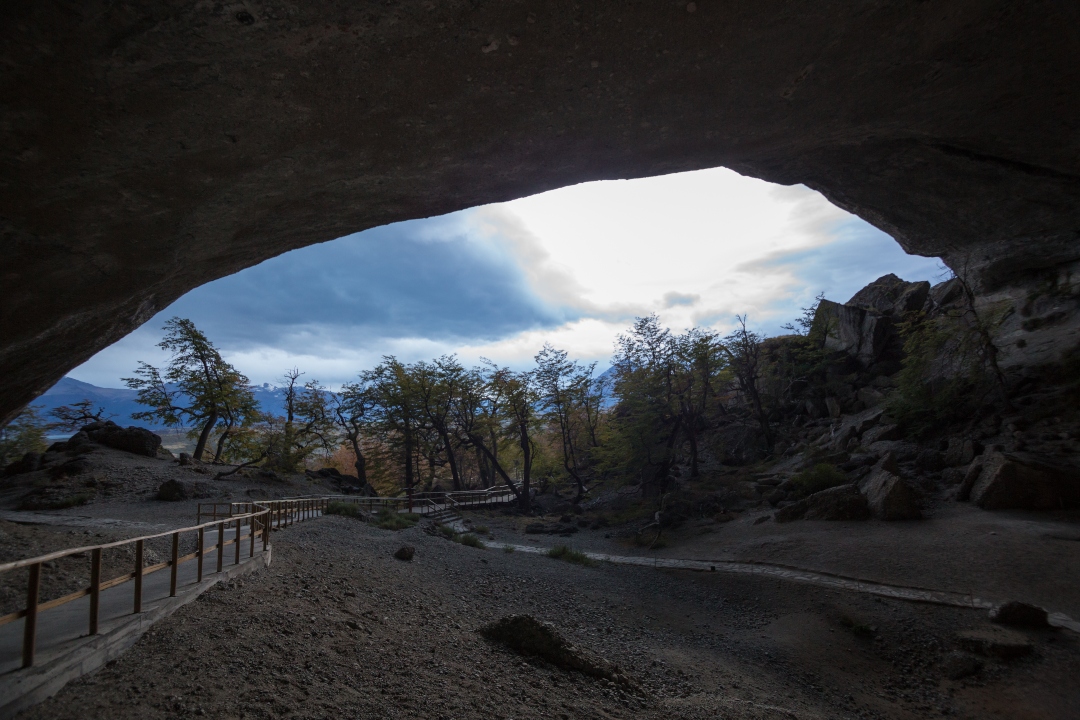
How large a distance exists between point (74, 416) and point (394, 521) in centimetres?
2371

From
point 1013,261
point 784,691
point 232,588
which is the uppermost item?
point 1013,261

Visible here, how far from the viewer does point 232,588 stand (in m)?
7.24

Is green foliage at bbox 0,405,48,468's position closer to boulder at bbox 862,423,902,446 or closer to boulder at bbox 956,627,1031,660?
boulder at bbox 956,627,1031,660

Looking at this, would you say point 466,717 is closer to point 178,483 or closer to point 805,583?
point 805,583

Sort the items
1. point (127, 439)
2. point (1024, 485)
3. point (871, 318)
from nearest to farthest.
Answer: point (1024, 485) → point (127, 439) → point (871, 318)

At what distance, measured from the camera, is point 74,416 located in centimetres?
2948

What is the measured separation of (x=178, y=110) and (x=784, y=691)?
10.2 metres

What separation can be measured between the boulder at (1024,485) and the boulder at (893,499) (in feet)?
5.21

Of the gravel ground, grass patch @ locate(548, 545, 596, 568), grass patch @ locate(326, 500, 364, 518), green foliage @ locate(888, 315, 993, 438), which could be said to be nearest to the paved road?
the gravel ground

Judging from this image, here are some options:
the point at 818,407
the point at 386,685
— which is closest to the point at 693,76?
the point at 386,685

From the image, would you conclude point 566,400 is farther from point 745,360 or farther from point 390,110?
point 390,110

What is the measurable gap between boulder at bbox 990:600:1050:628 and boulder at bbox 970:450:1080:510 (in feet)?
19.1

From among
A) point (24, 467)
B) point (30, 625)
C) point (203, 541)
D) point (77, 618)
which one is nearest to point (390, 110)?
point (30, 625)

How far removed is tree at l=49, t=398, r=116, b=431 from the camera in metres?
29.3
